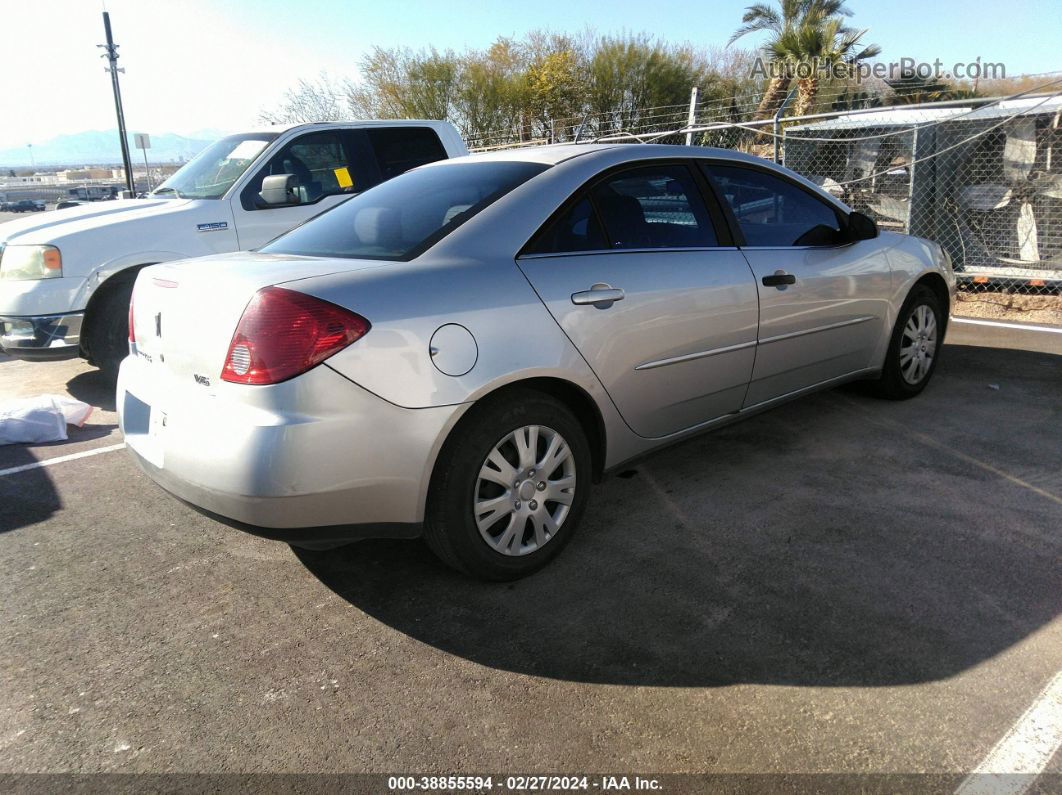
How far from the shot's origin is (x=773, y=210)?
411 centimetres

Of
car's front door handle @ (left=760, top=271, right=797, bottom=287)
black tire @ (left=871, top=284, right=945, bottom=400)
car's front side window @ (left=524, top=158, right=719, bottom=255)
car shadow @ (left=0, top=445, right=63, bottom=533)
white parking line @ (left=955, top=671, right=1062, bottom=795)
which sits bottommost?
white parking line @ (left=955, top=671, right=1062, bottom=795)

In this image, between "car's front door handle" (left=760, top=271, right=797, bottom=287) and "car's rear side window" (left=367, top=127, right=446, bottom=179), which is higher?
"car's rear side window" (left=367, top=127, right=446, bottom=179)

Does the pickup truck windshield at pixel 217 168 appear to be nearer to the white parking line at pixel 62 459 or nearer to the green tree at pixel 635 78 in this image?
the white parking line at pixel 62 459

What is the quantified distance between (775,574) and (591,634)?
81 cm

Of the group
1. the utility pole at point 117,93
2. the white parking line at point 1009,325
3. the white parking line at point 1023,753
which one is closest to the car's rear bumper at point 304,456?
the white parking line at point 1023,753

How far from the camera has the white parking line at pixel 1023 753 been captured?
1.99 m

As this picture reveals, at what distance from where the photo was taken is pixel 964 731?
85.7 inches

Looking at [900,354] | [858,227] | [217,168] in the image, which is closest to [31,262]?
[217,168]

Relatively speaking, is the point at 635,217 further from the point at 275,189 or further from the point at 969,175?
the point at 969,175

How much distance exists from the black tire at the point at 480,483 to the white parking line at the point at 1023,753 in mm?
1565

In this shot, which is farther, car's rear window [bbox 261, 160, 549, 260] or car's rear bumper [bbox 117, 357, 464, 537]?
car's rear window [bbox 261, 160, 549, 260]

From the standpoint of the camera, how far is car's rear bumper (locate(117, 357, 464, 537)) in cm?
243

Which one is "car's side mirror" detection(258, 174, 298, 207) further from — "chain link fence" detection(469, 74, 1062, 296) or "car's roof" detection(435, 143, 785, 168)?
"chain link fence" detection(469, 74, 1062, 296)

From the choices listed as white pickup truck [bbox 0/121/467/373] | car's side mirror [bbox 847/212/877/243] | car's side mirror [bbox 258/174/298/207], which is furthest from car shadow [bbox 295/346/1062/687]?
car's side mirror [bbox 258/174/298/207]
